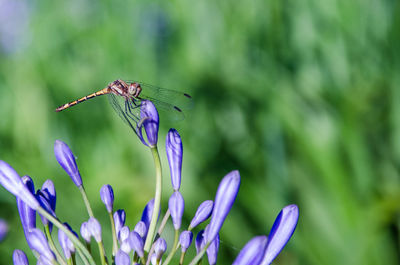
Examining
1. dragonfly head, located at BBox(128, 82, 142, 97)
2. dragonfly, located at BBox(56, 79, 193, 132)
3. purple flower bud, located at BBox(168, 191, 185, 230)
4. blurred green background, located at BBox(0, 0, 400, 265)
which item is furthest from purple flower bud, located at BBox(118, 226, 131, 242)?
blurred green background, located at BBox(0, 0, 400, 265)

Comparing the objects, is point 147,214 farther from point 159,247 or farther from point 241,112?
point 241,112

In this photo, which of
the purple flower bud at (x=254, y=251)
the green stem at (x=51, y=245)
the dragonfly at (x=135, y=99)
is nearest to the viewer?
the purple flower bud at (x=254, y=251)

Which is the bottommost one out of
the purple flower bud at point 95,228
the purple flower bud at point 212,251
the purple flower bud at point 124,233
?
the purple flower bud at point 212,251

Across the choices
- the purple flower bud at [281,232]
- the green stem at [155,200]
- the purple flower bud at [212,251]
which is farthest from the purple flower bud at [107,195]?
the purple flower bud at [281,232]

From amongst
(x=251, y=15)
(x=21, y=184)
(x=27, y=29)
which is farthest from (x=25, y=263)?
(x=27, y=29)

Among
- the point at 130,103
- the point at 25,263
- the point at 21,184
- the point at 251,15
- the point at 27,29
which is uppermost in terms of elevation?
the point at 27,29

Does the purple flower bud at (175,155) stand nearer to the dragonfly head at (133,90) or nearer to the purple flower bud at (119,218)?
the purple flower bud at (119,218)

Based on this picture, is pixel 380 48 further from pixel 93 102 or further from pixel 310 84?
pixel 93 102
